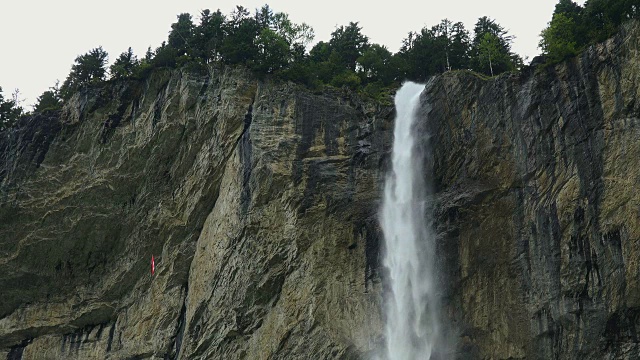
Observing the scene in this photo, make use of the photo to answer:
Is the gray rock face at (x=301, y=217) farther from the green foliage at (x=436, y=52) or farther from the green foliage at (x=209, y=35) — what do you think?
the green foliage at (x=436, y=52)

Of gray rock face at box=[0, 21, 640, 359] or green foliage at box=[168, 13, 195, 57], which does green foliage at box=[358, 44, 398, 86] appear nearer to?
gray rock face at box=[0, 21, 640, 359]

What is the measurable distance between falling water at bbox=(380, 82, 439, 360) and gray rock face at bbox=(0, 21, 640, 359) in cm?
A: 52

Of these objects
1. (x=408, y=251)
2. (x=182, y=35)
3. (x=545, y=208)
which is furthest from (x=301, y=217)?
(x=182, y=35)

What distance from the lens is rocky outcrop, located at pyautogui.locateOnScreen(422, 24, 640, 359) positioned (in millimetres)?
22969

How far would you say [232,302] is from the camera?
2803 cm

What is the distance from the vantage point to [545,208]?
25.0 metres

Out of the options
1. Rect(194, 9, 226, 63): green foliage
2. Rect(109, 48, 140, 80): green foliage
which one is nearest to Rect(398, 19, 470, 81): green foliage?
Rect(194, 9, 226, 63): green foliage

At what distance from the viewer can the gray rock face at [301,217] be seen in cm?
2406

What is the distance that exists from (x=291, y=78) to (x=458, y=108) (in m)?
7.97

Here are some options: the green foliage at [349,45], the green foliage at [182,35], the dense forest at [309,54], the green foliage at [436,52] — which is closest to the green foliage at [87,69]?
the dense forest at [309,54]

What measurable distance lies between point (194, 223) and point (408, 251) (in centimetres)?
926

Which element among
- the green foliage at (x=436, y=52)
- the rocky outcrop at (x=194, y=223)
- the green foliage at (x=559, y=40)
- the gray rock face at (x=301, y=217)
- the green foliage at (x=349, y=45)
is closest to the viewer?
the gray rock face at (x=301, y=217)

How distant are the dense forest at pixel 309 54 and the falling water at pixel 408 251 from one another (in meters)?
4.86

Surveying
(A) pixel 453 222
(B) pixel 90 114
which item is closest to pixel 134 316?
(B) pixel 90 114
